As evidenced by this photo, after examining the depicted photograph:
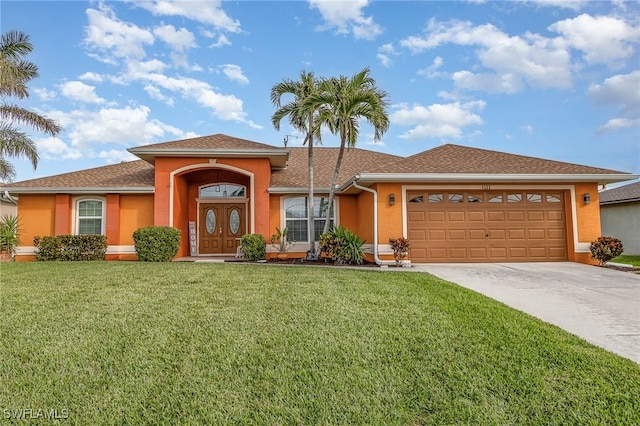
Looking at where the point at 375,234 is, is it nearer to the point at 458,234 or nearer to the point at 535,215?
the point at 458,234

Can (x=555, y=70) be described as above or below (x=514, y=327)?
above

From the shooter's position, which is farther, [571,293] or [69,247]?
[69,247]

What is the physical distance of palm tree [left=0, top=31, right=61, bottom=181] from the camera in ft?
48.4

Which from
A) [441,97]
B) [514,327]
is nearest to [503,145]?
[441,97]

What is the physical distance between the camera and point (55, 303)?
18.3 feet

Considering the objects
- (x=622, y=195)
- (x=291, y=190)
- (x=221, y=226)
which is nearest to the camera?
(x=291, y=190)

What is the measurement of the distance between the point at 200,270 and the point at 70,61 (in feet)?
35.0

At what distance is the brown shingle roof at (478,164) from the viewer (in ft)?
37.9

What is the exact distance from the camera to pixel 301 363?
11.4 ft

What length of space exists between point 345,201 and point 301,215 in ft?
6.22

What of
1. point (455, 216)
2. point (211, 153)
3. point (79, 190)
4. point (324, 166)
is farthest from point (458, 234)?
point (79, 190)

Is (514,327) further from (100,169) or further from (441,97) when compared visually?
(100,169)

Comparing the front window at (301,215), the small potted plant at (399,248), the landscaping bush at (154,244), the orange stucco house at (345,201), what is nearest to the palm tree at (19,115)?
the orange stucco house at (345,201)

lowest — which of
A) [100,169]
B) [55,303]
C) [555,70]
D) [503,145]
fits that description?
[55,303]
